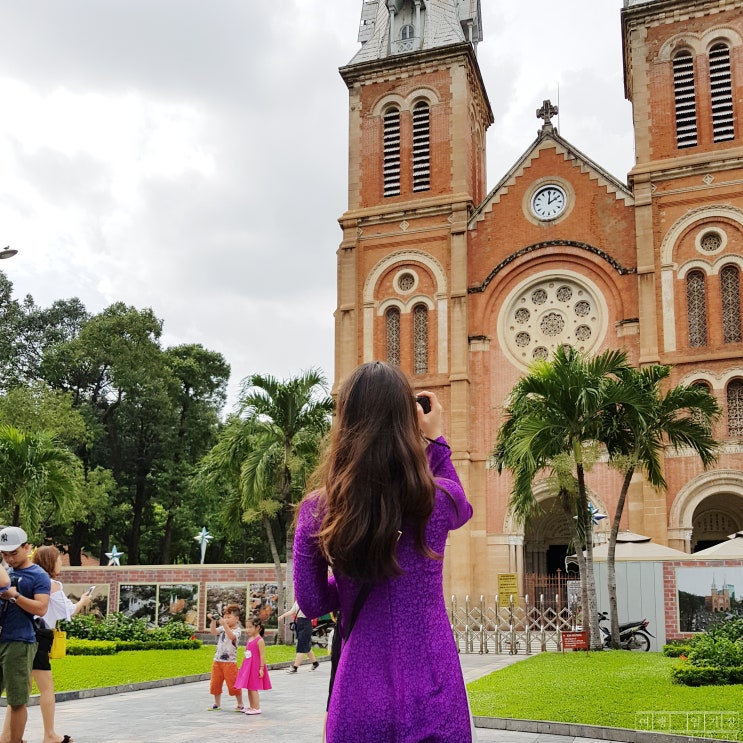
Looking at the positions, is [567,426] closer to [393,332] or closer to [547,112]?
[393,332]

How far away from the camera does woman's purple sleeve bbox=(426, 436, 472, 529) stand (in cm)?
307

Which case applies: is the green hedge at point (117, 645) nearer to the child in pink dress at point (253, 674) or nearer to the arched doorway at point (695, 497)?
the child in pink dress at point (253, 674)

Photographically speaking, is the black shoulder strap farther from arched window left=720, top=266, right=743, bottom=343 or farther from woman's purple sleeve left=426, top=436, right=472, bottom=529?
arched window left=720, top=266, right=743, bottom=343

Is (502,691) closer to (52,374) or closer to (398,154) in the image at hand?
(398,154)

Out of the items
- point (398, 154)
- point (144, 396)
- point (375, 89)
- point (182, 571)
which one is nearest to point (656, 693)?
point (182, 571)

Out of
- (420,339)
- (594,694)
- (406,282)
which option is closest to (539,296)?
(420,339)

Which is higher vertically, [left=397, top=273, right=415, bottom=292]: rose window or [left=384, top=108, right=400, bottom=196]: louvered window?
[left=384, top=108, right=400, bottom=196]: louvered window

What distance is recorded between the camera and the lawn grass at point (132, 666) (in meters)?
15.1

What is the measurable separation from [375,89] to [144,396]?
18.8m

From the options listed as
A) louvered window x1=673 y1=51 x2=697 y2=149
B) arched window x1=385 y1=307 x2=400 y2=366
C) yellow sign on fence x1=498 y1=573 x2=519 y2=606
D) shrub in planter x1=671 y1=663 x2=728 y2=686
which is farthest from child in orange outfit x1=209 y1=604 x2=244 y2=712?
louvered window x1=673 y1=51 x2=697 y2=149

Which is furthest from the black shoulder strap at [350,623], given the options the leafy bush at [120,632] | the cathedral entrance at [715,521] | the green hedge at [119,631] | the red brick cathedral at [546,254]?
the cathedral entrance at [715,521]

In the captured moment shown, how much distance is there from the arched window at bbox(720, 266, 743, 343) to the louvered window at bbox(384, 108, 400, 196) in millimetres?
12813

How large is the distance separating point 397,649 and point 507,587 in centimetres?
2948

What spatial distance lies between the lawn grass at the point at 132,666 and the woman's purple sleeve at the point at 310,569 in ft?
39.4
